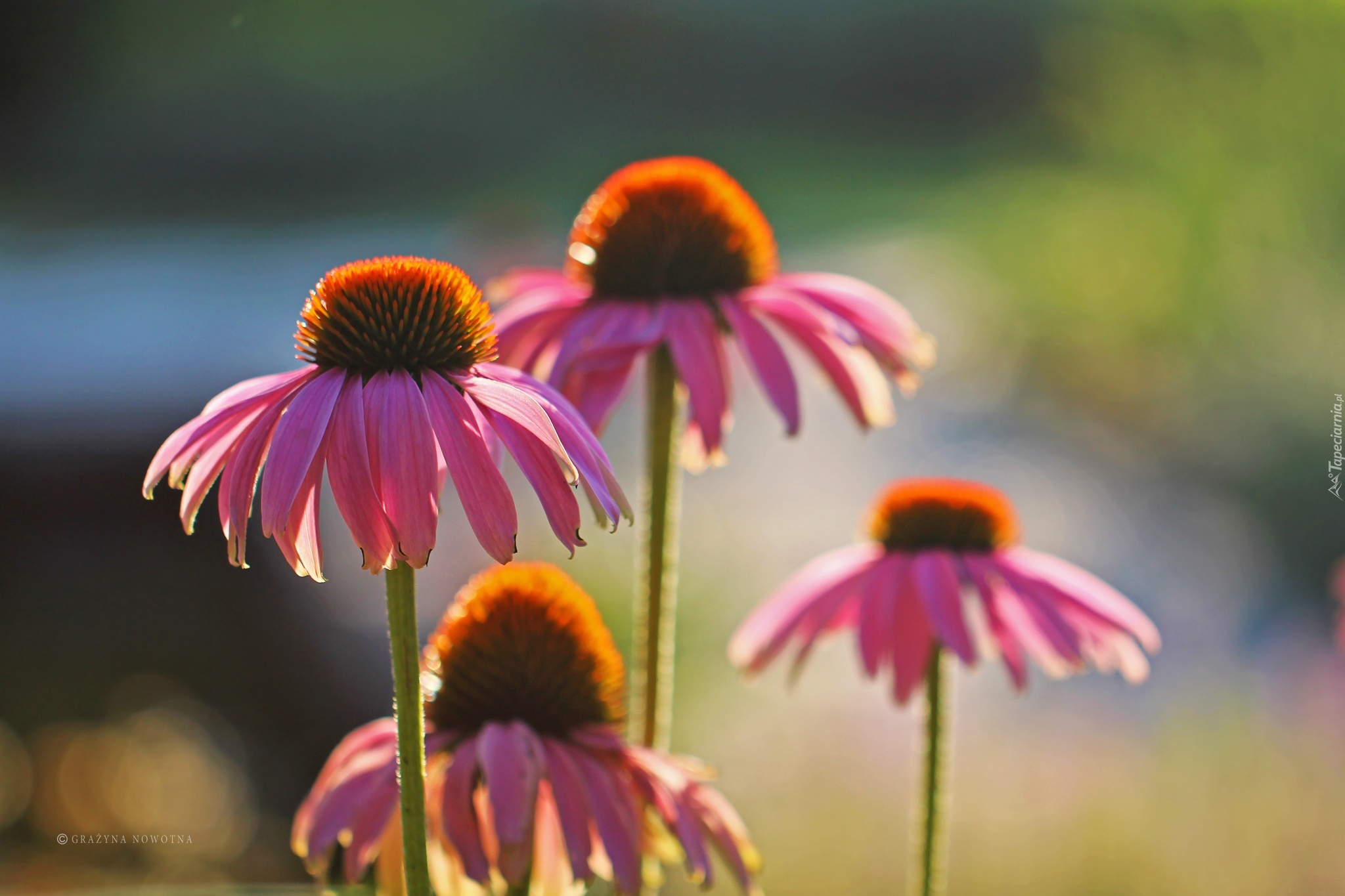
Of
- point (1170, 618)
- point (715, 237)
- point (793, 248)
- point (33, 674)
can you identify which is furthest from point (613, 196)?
point (793, 248)

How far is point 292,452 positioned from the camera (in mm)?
555

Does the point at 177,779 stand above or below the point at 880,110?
below

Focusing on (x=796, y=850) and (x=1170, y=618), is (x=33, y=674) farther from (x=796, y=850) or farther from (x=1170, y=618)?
A: (x=1170, y=618)

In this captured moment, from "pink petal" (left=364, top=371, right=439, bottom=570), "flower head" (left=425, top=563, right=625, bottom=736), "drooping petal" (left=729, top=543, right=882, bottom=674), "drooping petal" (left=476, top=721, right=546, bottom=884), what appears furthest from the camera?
"drooping petal" (left=729, top=543, right=882, bottom=674)

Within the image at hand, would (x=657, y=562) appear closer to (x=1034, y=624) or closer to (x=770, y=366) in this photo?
(x=770, y=366)

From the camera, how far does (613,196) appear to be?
1.03 meters

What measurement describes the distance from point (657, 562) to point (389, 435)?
0.33 m

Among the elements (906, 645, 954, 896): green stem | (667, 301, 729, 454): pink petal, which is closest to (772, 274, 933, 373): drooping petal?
(667, 301, 729, 454): pink petal

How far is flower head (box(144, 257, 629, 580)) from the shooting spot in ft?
1.79

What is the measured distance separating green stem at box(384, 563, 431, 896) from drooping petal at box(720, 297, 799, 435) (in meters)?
0.40

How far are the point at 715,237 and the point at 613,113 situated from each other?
15850mm

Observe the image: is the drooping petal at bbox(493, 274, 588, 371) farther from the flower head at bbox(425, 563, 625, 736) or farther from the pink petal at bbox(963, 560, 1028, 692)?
the pink petal at bbox(963, 560, 1028, 692)

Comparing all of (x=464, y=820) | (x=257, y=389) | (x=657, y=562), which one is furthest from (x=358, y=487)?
(x=657, y=562)

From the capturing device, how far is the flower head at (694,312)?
888 mm
